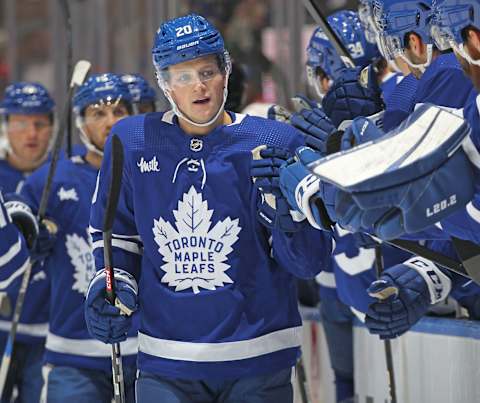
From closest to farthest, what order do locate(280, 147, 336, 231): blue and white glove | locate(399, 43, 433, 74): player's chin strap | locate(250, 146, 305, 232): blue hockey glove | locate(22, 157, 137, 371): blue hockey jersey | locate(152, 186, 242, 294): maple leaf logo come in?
locate(280, 147, 336, 231): blue and white glove, locate(250, 146, 305, 232): blue hockey glove, locate(399, 43, 433, 74): player's chin strap, locate(152, 186, 242, 294): maple leaf logo, locate(22, 157, 137, 371): blue hockey jersey

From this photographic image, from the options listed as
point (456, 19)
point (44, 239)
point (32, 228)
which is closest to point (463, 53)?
point (456, 19)

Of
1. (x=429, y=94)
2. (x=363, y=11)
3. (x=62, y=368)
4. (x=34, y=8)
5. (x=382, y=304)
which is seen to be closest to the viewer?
(x=429, y=94)

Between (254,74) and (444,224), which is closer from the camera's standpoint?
(444,224)

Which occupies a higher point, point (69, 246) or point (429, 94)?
point (429, 94)

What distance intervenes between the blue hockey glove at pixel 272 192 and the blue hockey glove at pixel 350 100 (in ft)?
0.70

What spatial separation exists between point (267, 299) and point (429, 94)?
69 cm

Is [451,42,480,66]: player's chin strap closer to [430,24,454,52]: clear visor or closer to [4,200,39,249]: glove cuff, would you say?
[430,24,454,52]: clear visor

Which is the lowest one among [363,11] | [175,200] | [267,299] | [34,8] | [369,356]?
[369,356]

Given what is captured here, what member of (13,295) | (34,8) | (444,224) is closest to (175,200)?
(444,224)

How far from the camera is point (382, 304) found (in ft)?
10.4

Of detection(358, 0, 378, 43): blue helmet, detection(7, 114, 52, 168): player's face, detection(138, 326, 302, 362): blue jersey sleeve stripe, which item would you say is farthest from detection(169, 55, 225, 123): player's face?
detection(7, 114, 52, 168): player's face

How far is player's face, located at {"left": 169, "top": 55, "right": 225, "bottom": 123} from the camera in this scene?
3.00 metres

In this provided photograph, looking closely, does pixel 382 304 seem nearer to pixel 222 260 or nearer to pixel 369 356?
pixel 222 260

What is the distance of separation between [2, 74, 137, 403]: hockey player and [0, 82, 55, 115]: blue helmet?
837 millimetres
